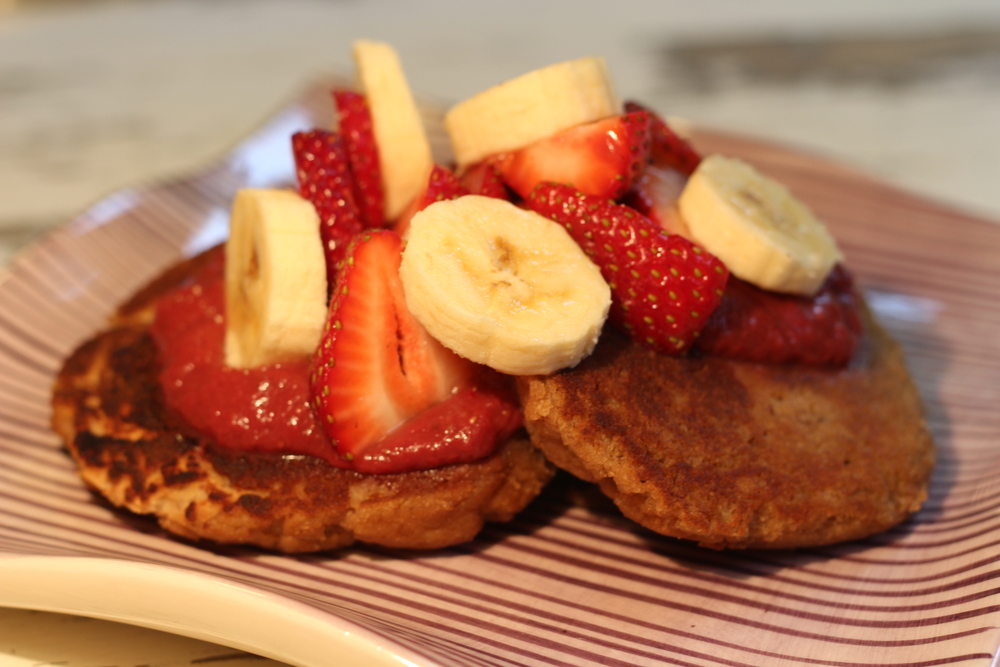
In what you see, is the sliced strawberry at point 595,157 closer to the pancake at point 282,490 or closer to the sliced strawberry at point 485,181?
the sliced strawberry at point 485,181

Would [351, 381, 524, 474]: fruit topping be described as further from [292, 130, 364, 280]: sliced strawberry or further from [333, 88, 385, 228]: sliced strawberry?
[333, 88, 385, 228]: sliced strawberry

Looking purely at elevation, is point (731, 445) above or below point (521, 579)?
above

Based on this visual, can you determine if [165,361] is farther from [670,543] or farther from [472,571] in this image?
[670,543]

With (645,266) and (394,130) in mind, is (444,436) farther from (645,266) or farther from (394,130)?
(394,130)

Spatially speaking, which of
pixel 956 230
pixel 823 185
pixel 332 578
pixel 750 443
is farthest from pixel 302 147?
pixel 956 230

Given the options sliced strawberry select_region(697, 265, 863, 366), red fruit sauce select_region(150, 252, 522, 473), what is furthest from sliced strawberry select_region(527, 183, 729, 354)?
red fruit sauce select_region(150, 252, 522, 473)

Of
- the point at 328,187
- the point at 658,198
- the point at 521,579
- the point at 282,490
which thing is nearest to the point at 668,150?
the point at 658,198
